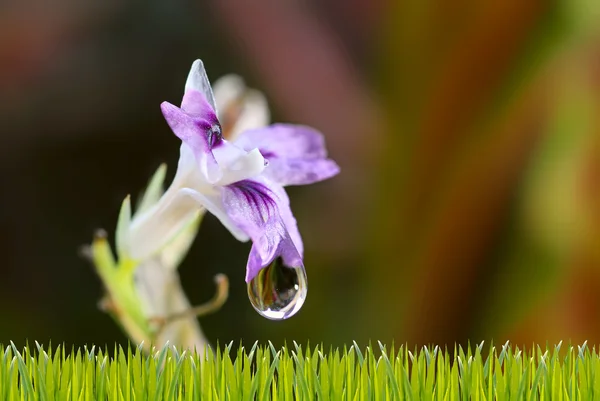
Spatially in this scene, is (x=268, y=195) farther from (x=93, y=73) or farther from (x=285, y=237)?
(x=93, y=73)

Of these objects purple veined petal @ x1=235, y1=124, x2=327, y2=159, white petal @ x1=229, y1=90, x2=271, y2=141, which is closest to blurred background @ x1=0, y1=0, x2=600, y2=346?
white petal @ x1=229, y1=90, x2=271, y2=141

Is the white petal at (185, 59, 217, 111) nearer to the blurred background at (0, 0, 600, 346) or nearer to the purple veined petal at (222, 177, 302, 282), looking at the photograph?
the purple veined petal at (222, 177, 302, 282)

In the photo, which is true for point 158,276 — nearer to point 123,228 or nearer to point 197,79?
point 123,228

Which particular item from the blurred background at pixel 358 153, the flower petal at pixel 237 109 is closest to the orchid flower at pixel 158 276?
the flower petal at pixel 237 109

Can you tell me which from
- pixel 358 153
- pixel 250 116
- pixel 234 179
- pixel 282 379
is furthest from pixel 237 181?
pixel 358 153

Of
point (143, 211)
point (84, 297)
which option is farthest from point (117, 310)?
point (84, 297)

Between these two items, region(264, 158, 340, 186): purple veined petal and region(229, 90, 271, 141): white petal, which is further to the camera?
region(229, 90, 271, 141): white petal
